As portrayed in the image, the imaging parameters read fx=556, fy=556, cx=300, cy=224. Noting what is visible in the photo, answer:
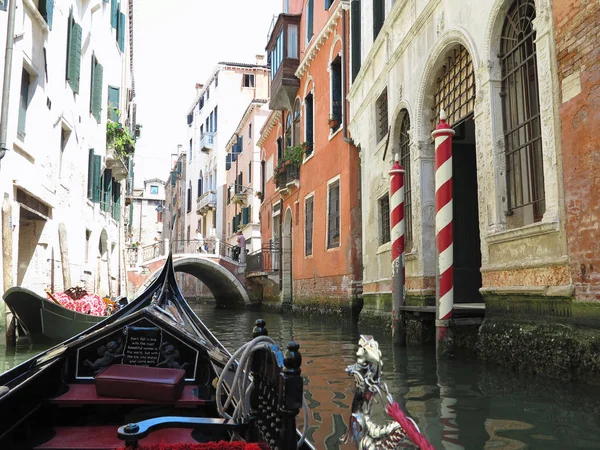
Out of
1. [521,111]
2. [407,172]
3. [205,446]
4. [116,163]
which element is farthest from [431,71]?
[116,163]

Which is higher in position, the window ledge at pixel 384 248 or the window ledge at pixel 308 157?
the window ledge at pixel 308 157

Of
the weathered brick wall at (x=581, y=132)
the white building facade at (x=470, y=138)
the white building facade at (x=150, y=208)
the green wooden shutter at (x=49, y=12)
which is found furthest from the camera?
the white building facade at (x=150, y=208)

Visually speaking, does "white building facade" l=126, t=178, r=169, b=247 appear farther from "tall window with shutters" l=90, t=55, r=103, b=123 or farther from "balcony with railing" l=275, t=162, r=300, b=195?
"tall window with shutters" l=90, t=55, r=103, b=123

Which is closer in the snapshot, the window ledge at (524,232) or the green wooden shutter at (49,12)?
the window ledge at (524,232)

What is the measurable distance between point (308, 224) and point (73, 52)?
657 cm

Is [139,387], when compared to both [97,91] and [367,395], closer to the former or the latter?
[367,395]

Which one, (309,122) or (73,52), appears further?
(309,122)

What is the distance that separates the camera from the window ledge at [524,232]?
409 cm

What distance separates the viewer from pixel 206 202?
29156 millimetres

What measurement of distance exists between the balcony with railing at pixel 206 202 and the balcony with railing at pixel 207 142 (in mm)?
2350

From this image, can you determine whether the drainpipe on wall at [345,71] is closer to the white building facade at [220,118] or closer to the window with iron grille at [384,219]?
the window with iron grille at [384,219]

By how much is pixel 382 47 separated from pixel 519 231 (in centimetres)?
488

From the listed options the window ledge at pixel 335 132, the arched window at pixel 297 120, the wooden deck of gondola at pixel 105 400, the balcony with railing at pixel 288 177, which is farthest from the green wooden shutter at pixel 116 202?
the wooden deck of gondola at pixel 105 400

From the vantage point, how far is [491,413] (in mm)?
3273
